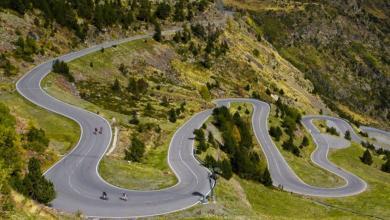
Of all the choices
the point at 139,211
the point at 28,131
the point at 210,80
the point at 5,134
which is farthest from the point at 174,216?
the point at 210,80

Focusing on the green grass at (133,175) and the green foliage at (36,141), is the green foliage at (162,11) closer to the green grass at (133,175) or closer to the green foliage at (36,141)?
the green grass at (133,175)

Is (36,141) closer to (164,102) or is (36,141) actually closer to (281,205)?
(281,205)

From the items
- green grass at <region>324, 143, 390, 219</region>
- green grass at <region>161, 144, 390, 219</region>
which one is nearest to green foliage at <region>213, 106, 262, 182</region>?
green grass at <region>161, 144, 390, 219</region>

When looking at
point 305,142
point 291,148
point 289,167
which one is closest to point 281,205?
point 289,167

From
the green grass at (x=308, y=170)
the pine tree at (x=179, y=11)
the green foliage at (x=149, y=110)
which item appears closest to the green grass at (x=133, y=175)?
the green foliage at (x=149, y=110)

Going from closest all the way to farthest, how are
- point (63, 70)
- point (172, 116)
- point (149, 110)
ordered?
point (172, 116) < point (149, 110) < point (63, 70)
